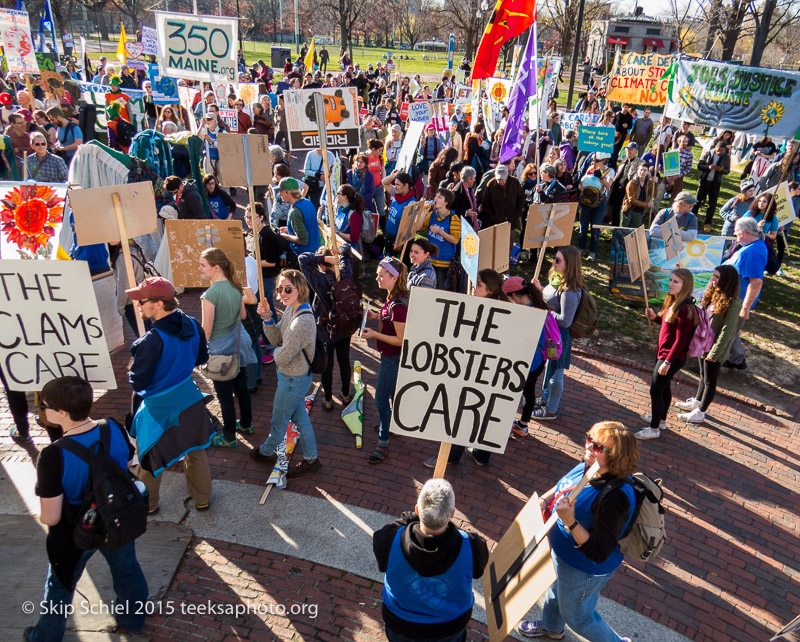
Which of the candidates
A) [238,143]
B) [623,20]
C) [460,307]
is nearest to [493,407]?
[460,307]

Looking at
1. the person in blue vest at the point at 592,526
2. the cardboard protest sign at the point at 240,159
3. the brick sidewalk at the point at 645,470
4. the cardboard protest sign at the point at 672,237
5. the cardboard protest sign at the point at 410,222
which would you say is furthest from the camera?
the cardboard protest sign at the point at 672,237

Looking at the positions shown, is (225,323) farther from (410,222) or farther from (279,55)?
(279,55)

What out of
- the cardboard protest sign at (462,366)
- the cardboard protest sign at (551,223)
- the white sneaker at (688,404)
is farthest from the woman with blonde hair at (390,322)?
the white sneaker at (688,404)

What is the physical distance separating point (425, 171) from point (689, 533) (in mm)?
10097

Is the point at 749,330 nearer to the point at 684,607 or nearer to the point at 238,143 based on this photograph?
the point at 684,607

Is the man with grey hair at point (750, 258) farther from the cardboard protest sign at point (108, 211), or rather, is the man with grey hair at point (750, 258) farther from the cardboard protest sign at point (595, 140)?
the cardboard protest sign at point (108, 211)

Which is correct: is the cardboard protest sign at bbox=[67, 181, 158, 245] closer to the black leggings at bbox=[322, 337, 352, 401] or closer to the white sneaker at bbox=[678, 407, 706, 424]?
the black leggings at bbox=[322, 337, 352, 401]

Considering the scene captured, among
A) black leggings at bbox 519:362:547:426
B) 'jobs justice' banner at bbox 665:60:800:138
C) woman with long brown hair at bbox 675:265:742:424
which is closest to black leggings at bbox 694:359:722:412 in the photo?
woman with long brown hair at bbox 675:265:742:424

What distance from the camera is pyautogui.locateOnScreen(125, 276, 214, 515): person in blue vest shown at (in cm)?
420

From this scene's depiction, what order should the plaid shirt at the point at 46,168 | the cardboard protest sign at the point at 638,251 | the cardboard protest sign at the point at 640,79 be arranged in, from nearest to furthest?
1. the cardboard protest sign at the point at 638,251
2. the plaid shirt at the point at 46,168
3. the cardboard protest sign at the point at 640,79

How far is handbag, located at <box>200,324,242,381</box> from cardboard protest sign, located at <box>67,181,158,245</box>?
4.32 ft

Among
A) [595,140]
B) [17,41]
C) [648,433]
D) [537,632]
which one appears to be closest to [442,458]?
[537,632]

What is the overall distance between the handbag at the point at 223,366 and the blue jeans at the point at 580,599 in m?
3.26

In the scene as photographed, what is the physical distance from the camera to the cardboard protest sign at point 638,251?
26.9 feet
